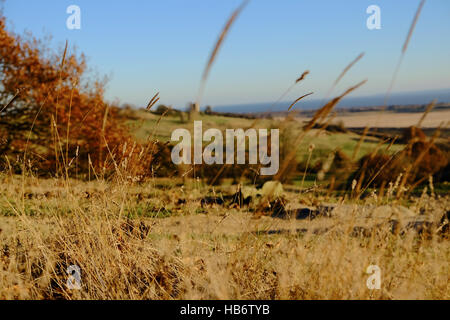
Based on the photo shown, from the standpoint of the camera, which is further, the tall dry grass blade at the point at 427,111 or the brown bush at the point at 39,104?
the brown bush at the point at 39,104

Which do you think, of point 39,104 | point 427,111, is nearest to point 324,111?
point 427,111

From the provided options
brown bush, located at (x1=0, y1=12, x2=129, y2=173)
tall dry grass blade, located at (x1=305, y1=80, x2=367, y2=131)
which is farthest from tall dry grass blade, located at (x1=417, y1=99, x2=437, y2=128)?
brown bush, located at (x1=0, y1=12, x2=129, y2=173)

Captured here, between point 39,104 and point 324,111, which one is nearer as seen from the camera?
point 324,111

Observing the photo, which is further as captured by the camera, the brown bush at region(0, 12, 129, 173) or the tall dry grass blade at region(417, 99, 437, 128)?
the brown bush at region(0, 12, 129, 173)

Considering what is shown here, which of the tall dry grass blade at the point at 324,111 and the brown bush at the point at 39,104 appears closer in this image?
the tall dry grass blade at the point at 324,111

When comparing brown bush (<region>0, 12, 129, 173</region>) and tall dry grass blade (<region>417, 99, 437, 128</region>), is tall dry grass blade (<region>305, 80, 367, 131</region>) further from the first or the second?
brown bush (<region>0, 12, 129, 173</region>)

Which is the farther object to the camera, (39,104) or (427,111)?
(39,104)

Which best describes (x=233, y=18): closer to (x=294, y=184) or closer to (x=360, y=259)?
(x=360, y=259)

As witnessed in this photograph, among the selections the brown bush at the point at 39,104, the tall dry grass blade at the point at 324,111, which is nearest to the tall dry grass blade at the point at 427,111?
the tall dry grass blade at the point at 324,111

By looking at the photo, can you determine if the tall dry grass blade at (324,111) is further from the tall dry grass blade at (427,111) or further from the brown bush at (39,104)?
the brown bush at (39,104)

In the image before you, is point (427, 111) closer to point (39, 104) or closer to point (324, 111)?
point (324, 111)

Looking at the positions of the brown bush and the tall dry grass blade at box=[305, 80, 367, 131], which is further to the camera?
the brown bush
